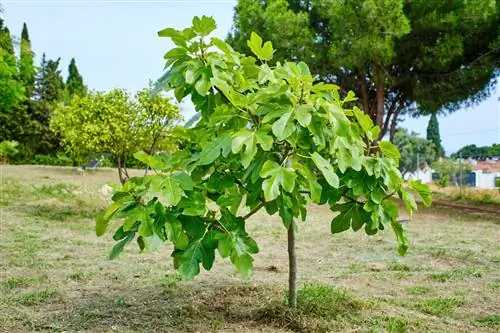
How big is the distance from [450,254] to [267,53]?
3.79m

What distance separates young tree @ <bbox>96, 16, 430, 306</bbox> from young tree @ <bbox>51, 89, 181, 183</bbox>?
614 cm

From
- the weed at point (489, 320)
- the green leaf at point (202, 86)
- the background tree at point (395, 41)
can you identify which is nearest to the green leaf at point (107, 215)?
the green leaf at point (202, 86)

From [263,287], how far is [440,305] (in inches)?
44.6

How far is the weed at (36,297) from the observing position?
306 cm

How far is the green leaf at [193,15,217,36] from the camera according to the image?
2.00 metres

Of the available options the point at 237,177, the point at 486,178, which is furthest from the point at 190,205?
the point at 486,178

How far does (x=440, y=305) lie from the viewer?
117 inches

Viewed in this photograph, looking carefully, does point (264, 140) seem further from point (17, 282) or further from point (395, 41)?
point (395, 41)

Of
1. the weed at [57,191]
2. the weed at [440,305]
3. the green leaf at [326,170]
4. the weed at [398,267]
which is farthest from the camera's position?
the weed at [57,191]

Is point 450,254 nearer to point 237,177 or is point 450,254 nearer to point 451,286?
point 451,286

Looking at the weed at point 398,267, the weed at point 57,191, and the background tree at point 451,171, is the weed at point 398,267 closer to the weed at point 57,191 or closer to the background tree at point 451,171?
the weed at point 57,191

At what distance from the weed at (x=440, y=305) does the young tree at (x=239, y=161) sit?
0.94 meters

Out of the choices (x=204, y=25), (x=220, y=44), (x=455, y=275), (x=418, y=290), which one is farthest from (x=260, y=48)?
(x=455, y=275)

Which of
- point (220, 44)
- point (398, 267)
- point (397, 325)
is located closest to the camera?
point (220, 44)
